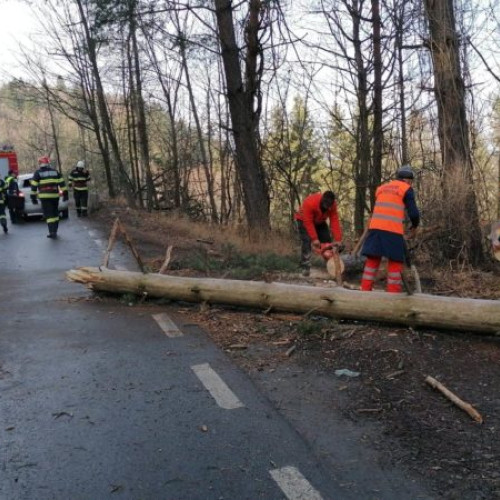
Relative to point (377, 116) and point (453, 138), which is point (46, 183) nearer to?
point (377, 116)

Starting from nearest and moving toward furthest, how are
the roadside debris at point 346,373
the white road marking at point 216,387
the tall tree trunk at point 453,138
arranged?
the white road marking at point 216,387, the roadside debris at point 346,373, the tall tree trunk at point 453,138

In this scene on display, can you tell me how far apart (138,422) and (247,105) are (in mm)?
11461

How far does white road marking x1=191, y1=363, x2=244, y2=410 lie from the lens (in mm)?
4055

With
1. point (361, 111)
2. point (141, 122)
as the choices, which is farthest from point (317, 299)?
point (141, 122)

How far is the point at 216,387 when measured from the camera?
4355 millimetres

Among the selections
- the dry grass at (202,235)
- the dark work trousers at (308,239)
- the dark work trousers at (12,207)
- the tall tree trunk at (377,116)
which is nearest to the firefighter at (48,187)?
the dry grass at (202,235)

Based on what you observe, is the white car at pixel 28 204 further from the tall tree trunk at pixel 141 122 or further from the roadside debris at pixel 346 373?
the roadside debris at pixel 346 373

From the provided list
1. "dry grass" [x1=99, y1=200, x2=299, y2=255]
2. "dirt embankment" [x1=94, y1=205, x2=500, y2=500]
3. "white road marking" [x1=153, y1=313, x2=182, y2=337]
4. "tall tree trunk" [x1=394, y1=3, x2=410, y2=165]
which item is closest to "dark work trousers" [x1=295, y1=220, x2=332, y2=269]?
"dry grass" [x1=99, y1=200, x2=299, y2=255]

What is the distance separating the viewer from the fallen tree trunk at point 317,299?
5.10m

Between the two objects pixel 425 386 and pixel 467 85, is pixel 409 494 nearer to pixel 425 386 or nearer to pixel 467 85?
pixel 425 386

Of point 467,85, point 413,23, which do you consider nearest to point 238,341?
point 467,85

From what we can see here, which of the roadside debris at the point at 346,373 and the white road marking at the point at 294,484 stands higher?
the white road marking at the point at 294,484

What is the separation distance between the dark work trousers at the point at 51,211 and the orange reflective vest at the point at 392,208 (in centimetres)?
922

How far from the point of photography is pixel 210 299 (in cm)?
663
